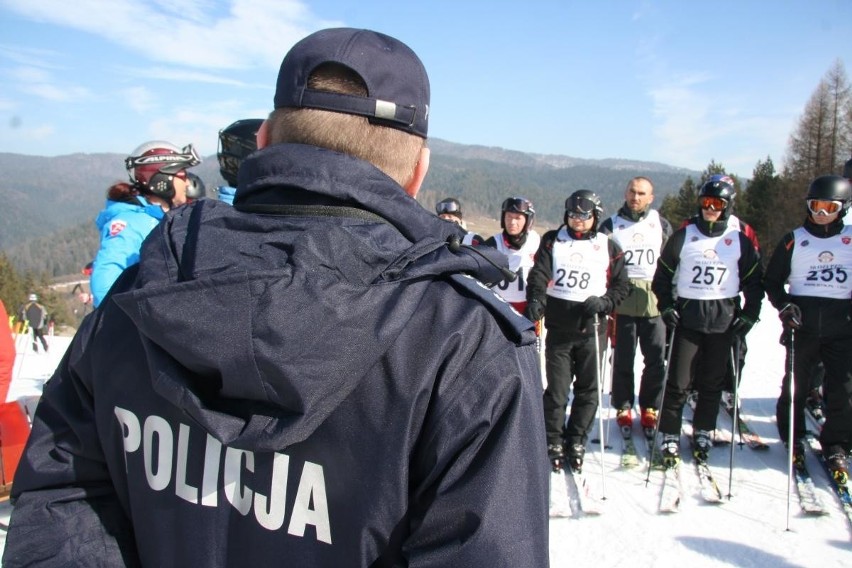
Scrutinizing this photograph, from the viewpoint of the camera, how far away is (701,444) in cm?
604

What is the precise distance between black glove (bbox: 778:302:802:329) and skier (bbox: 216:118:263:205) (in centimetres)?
500

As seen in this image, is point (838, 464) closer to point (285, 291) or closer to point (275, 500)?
point (275, 500)

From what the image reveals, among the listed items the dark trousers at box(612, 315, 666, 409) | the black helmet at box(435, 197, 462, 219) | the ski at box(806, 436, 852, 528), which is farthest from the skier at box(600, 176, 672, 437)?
the black helmet at box(435, 197, 462, 219)

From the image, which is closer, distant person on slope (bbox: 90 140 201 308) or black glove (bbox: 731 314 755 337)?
distant person on slope (bbox: 90 140 201 308)

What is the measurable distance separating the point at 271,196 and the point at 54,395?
728 mm

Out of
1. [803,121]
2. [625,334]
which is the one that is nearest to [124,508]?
[625,334]

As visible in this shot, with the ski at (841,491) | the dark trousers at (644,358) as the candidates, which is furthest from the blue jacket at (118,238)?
the ski at (841,491)

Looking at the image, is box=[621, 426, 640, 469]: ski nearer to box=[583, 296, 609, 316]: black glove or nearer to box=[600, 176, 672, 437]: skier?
box=[600, 176, 672, 437]: skier

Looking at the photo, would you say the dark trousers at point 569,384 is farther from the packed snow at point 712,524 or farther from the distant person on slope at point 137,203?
the distant person on slope at point 137,203

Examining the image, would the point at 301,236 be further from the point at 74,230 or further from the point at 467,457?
the point at 74,230

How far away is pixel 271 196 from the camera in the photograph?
119cm

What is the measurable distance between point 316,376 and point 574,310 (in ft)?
17.6

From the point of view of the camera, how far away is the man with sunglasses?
5.43 meters

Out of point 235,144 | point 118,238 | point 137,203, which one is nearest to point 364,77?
point 235,144
